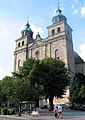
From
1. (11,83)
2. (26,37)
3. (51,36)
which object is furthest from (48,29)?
(11,83)

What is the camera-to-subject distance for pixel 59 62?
40906mm

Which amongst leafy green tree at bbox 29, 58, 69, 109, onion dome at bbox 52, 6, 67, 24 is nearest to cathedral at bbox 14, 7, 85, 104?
onion dome at bbox 52, 6, 67, 24

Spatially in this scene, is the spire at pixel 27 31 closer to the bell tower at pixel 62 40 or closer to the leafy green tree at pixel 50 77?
the bell tower at pixel 62 40

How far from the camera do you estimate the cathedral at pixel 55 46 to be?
55.8 m

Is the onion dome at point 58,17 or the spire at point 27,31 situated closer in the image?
the onion dome at point 58,17

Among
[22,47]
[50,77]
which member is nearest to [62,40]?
[22,47]

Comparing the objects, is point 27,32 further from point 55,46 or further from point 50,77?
point 50,77

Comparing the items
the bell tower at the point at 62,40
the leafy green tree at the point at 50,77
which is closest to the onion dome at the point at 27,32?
the bell tower at the point at 62,40

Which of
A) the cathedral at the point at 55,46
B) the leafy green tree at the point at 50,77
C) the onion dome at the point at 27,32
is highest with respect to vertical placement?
the onion dome at the point at 27,32

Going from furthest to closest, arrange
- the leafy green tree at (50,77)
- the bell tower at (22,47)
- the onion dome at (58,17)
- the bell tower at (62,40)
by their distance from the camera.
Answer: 1. the bell tower at (22,47)
2. the onion dome at (58,17)
3. the bell tower at (62,40)
4. the leafy green tree at (50,77)

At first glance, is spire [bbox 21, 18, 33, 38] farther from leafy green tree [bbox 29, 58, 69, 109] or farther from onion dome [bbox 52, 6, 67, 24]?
leafy green tree [bbox 29, 58, 69, 109]

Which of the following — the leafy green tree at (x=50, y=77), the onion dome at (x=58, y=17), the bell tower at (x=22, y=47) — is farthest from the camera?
the bell tower at (x=22, y=47)

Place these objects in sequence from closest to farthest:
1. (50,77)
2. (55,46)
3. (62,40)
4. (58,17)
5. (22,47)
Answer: (50,77) → (62,40) → (55,46) → (58,17) → (22,47)

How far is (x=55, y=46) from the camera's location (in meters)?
57.6
